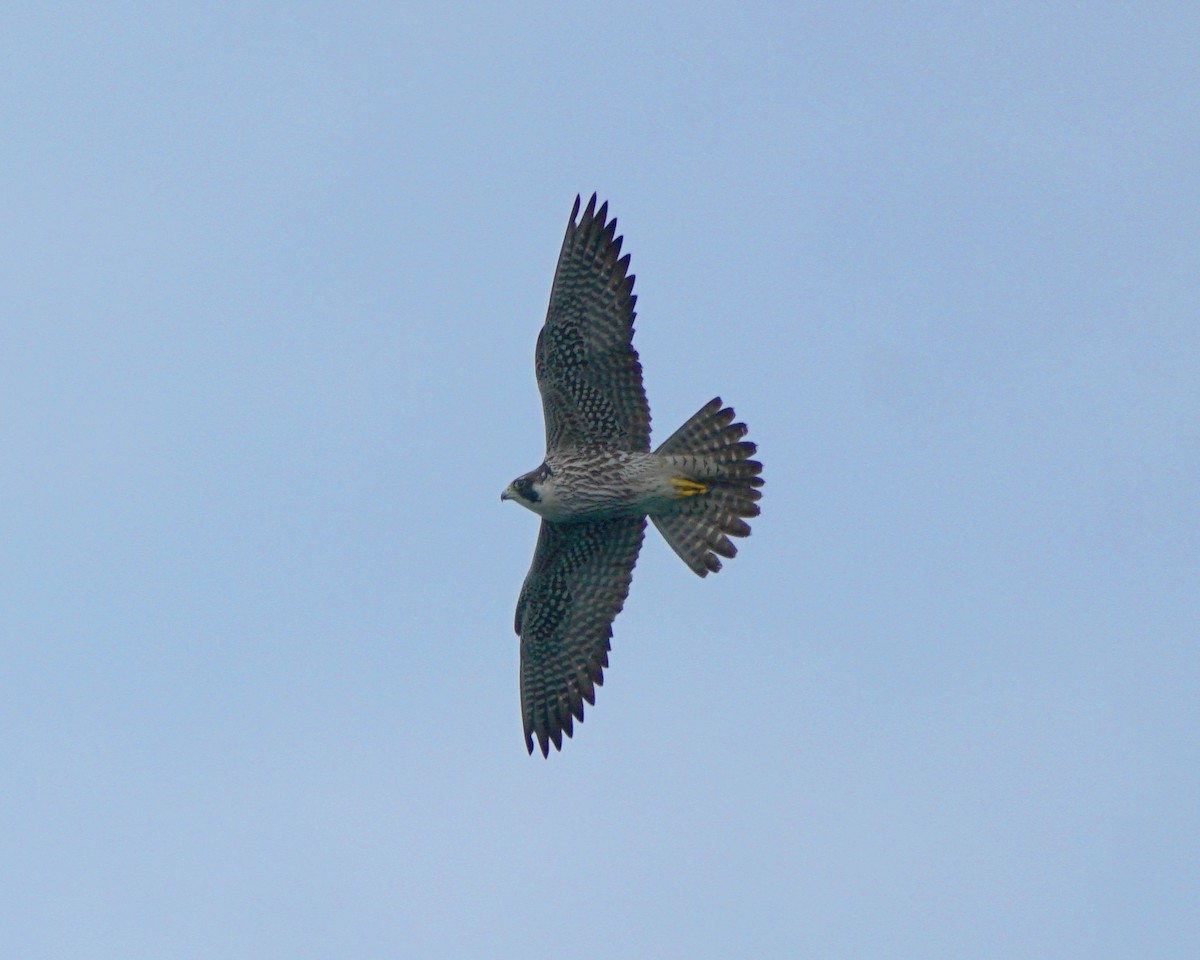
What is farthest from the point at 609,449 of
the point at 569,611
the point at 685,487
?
the point at 569,611

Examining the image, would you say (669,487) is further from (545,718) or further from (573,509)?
(545,718)

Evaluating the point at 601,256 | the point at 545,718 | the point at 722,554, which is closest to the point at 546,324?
the point at 601,256

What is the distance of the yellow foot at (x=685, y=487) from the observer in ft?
61.4

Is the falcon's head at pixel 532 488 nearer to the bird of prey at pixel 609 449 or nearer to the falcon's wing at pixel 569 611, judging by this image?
the bird of prey at pixel 609 449

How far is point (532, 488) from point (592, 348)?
1392mm

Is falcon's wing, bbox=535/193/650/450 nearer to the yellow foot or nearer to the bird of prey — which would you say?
the bird of prey

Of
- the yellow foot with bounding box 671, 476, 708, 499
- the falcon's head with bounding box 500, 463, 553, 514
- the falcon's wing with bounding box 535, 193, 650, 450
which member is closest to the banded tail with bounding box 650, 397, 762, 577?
the yellow foot with bounding box 671, 476, 708, 499

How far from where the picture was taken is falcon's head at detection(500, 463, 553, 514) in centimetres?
1867

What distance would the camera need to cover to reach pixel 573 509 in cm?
1870

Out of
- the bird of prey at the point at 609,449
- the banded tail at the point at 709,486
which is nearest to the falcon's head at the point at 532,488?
the bird of prey at the point at 609,449

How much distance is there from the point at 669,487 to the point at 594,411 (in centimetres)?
97

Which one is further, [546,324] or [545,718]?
[545,718]

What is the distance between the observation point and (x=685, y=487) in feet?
61.5

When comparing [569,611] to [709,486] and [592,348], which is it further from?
[592,348]
